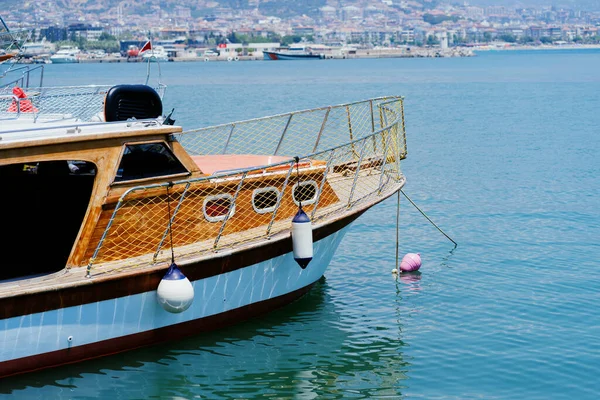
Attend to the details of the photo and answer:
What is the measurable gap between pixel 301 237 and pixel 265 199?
980 mm

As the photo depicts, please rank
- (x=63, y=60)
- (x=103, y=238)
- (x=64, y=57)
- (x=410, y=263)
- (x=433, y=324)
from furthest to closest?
(x=63, y=60), (x=64, y=57), (x=410, y=263), (x=433, y=324), (x=103, y=238)

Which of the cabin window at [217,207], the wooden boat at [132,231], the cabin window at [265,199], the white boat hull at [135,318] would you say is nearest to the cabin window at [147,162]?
the wooden boat at [132,231]

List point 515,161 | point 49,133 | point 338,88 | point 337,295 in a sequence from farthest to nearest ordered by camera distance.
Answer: point 338,88
point 515,161
point 337,295
point 49,133

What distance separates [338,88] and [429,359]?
64765mm

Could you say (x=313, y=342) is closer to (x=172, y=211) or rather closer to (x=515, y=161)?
(x=172, y=211)

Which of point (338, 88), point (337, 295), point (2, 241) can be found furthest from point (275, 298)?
point (338, 88)

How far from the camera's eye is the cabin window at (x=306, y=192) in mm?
13188

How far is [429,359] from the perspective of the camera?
1234 centimetres

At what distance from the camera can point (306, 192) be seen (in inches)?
526

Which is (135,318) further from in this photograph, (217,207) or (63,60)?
(63,60)

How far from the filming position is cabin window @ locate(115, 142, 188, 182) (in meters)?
11.6

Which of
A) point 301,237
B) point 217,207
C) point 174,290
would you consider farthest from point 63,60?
point 174,290

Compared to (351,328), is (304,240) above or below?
above

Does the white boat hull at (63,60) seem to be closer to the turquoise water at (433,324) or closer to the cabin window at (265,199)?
the turquoise water at (433,324)
